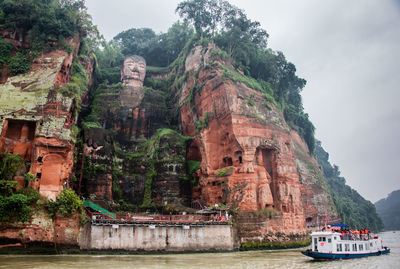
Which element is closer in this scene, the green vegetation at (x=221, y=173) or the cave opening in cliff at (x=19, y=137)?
the cave opening in cliff at (x=19, y=137)

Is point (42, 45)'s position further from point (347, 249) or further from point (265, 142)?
point (347, 249)

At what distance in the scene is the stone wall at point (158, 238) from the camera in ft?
72.3

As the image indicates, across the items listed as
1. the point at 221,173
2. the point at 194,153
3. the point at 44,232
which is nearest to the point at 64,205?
the point at 44,232

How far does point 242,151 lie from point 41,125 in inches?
695

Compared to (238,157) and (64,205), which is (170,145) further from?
(64,205)

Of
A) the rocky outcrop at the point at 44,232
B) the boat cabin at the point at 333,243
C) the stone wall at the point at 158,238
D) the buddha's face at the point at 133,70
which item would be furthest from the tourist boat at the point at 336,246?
the buddha's face at the point at 133,70

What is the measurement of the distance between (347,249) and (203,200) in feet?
45.9

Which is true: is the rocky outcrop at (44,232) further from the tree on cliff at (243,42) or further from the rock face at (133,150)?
the tree on cliff at (243,42)

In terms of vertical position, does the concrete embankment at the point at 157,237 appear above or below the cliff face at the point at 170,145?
below

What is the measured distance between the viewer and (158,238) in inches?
913

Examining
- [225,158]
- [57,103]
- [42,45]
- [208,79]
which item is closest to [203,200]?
[225,158]

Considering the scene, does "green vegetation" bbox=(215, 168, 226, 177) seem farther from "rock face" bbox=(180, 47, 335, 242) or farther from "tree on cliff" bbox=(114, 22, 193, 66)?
"tree on cliff" bbox=(114, 22, 193, 66)

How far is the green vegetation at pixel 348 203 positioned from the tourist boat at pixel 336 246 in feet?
96.8

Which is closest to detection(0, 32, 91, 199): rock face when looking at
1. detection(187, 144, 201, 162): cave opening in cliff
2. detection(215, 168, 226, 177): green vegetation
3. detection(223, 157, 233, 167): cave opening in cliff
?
detection(215, 168, 226, 177): green vegetation
